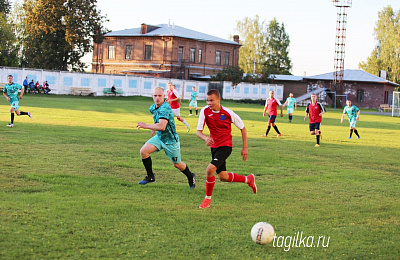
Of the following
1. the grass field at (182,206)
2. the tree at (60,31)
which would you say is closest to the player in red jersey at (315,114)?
the grass field at (182,206)

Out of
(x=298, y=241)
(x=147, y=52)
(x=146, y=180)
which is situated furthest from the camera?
(x=147, y=52)

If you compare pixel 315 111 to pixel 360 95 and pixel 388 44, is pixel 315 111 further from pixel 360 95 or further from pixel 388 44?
pixel 388 44

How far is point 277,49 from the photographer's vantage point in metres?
95.6

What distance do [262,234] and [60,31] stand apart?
61.2m

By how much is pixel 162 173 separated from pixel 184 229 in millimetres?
4440

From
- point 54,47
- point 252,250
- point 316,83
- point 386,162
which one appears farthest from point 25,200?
point 316,83

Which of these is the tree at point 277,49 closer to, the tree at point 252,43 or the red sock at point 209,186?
the tree at point 252,43

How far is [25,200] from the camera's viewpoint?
24.0ft

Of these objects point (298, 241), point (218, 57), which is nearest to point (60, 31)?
point (218, 57)

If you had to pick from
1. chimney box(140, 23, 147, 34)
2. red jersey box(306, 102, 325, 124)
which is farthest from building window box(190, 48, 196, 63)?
red jersey box(306, 102, 325, 124)

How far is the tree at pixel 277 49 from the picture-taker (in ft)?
311

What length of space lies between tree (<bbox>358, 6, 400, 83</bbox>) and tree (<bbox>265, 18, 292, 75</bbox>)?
1722 centimetres

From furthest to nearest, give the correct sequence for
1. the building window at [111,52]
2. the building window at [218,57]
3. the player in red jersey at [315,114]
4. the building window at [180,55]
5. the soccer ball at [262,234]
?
the building window at [218,57], the building window at [111,52], the building window at [180,55], the player in red jersey at [315,114], the soccer ball at [262,234]

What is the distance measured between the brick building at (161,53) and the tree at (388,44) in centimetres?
3198
